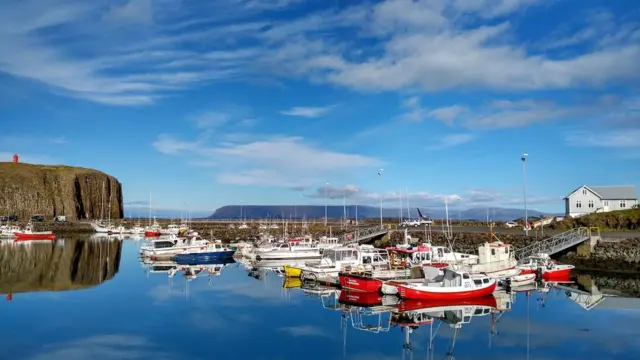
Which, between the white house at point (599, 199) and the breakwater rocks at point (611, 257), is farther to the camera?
the white house at point (599, 199)

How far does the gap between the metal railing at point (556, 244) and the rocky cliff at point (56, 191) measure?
13384 centimetres

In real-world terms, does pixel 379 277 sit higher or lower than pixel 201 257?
lower

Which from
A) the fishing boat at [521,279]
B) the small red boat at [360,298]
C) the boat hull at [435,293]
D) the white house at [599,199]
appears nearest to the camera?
the boat hull at [435,293]

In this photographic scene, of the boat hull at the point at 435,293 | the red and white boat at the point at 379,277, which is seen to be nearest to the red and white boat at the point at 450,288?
the boat hull at the point at 435,293

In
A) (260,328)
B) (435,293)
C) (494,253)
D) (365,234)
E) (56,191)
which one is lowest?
(260,328)

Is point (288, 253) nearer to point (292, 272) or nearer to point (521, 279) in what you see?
point (292, 272)

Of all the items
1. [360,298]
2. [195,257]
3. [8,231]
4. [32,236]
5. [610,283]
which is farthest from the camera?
[8,231]

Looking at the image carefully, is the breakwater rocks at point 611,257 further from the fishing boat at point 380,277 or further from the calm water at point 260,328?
the fishing boat at point 380,277

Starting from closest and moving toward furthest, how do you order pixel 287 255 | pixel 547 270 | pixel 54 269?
pixel 547 270 < pixel 54 269 < pixel 287 255

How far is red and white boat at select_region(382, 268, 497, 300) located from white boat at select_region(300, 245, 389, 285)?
6.25 meters

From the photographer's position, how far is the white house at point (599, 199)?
76.1 meters

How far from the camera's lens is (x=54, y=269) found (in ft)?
147

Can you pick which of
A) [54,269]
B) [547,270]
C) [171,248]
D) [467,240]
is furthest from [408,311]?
[171,248]

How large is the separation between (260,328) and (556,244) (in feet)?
112
